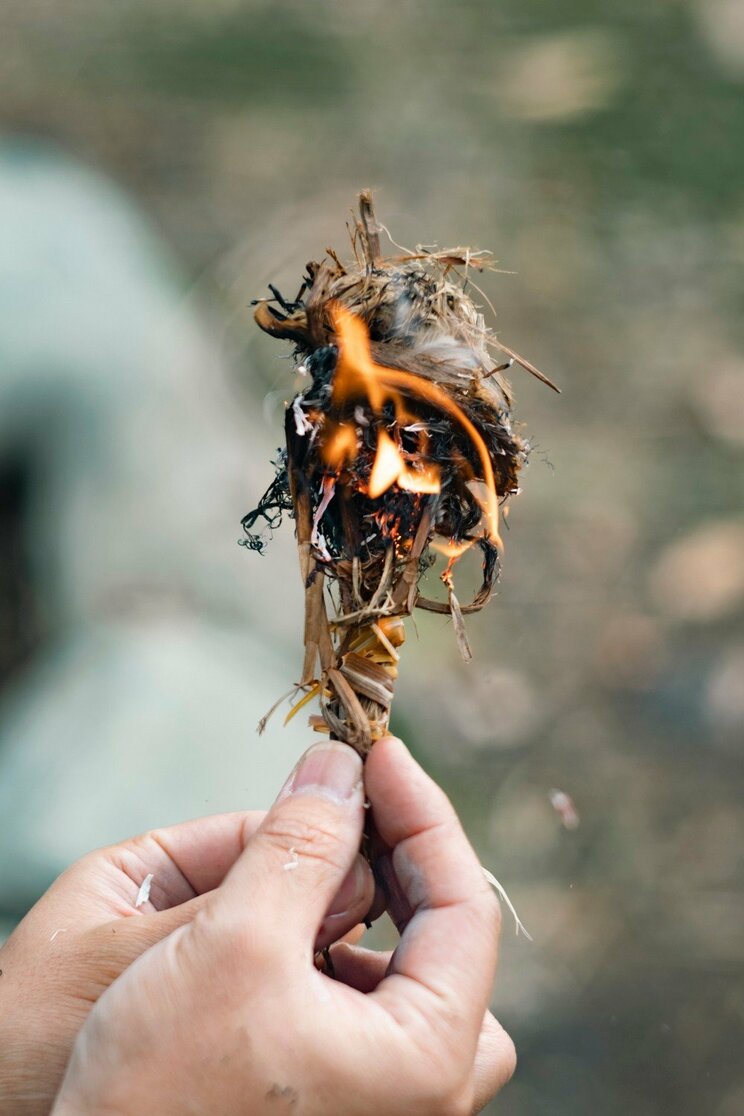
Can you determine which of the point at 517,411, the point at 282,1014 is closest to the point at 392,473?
the point at 282,1014

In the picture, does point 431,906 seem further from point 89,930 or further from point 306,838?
point 89,930

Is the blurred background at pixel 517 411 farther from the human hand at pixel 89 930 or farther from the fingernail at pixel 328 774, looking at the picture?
the fingernail at pixel 328 774

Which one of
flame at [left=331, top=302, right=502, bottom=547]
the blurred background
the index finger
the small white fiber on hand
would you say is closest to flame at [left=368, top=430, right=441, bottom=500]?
flame at [left=331, top=302, right=502, bottom=547]

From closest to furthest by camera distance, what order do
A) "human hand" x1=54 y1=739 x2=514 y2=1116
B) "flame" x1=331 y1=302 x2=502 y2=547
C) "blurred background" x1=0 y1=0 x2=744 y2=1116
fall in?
"human hand" x1=54 y1=739 x2=514 y2=1116 < "flame" x1=331 y1=302 x2=502 y2=547 < "blurred background" x1=0 y1=0 x2=744 y2=1116

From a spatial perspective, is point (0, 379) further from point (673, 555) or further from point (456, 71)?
point (673, 555)

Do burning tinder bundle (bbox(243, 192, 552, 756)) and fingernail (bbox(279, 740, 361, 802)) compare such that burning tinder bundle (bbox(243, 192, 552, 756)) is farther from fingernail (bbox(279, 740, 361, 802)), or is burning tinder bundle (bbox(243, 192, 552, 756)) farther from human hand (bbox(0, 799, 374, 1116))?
human hand (bbox(0, 799, 374, 1116))

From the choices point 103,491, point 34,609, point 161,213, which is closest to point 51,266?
point 161,213

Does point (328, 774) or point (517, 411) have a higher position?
point (517, 411)
